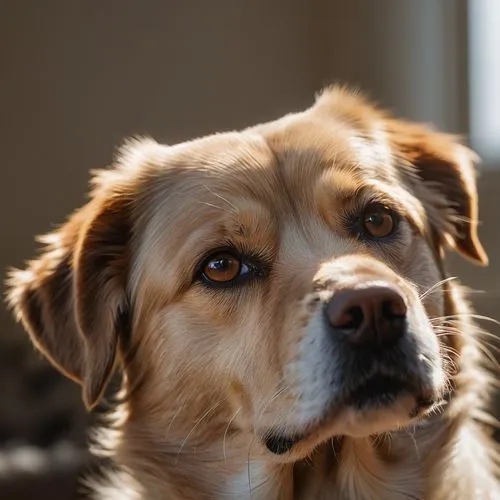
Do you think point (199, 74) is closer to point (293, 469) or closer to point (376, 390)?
point (293, 469)

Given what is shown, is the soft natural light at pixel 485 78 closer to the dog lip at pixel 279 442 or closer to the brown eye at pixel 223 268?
the brown eye at pixel 223 268

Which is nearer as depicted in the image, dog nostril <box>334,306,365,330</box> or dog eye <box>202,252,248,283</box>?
dog nostril <box>334,306,365,330</box>

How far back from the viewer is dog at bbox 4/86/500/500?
1363mm

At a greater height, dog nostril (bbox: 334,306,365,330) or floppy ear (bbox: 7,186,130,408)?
dog nostril (bbox: 334,306,365,330)

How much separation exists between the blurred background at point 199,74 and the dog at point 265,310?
1.36 meters

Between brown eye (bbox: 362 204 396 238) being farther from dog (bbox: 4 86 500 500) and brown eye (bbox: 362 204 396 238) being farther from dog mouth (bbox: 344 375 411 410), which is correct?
dog mouth (bbox: 344 375 411 410)

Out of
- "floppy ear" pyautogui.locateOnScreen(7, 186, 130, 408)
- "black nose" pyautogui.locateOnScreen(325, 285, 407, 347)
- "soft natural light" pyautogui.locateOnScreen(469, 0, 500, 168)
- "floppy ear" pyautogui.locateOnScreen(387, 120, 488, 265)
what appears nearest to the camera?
"black nose" pyautogui.locateOnScreen(325, 285, 407, 347)

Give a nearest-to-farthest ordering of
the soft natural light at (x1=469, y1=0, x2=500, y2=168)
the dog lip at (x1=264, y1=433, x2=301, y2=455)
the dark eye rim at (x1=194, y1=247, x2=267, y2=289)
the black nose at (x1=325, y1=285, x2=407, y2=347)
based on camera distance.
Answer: the black nose at (x1=325, y1=285, x2=407, y2=347), the dog lip at (x1=264, y1=433, x2=301, y2=455), the dark eye rim at (x1=194, y1=247, x2=267, y2=289), the soft natural light at (x1=469, y1=0, x2=500, y2=168)

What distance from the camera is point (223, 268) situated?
1.51m

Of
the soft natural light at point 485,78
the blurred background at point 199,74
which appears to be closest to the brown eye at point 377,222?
the blurred background at point 199,74

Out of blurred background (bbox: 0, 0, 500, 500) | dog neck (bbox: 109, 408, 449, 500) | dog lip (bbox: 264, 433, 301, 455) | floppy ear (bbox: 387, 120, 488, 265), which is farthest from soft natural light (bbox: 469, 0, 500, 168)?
dog lip (bbox: 264, 433, 301, 455)

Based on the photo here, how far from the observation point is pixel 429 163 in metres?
1.82

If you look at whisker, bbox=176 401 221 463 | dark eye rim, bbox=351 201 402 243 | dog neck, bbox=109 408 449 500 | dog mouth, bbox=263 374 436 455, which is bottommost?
dog neck, bbox=109 408 449 500

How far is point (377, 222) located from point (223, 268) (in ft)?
0.94
